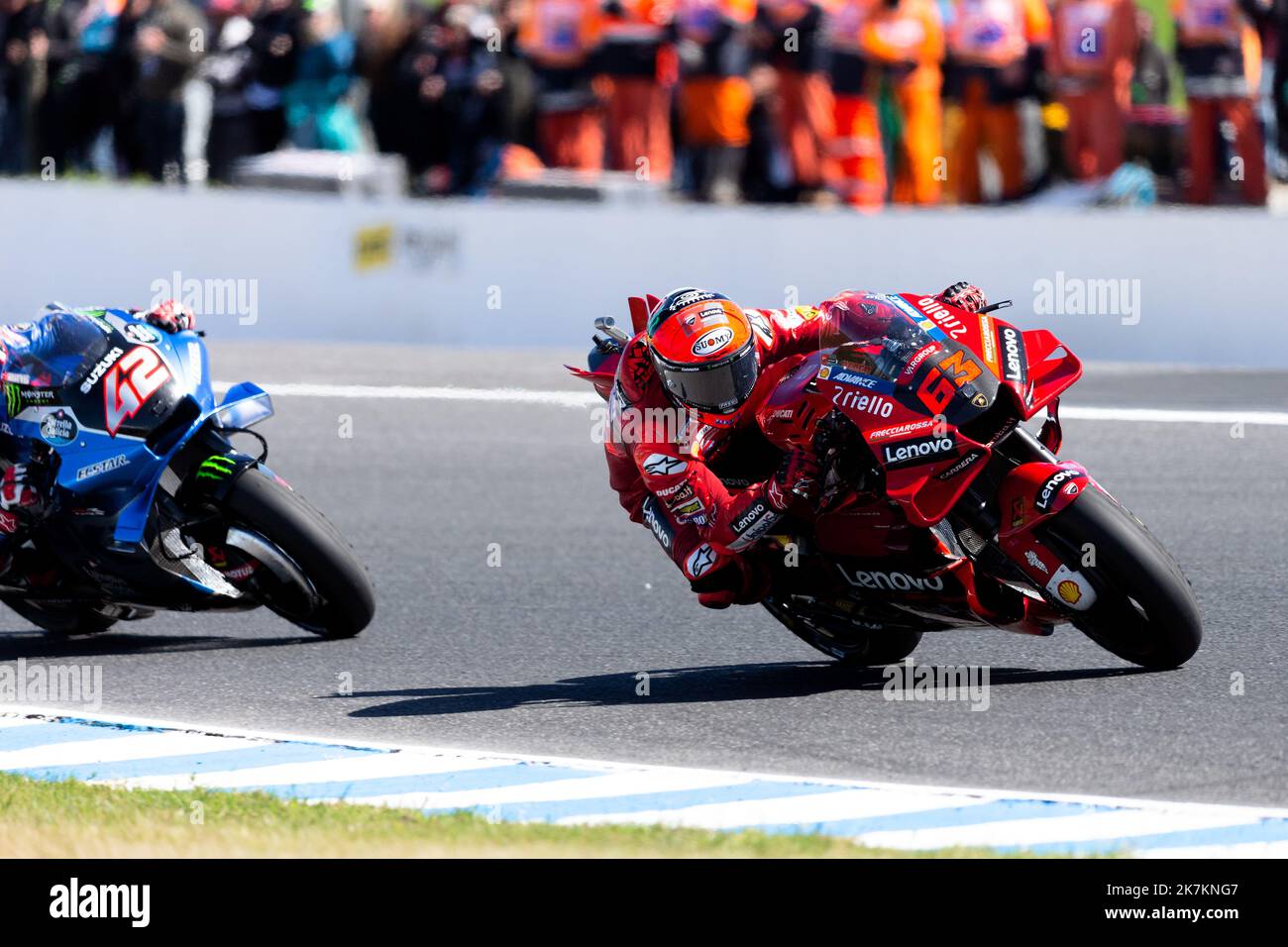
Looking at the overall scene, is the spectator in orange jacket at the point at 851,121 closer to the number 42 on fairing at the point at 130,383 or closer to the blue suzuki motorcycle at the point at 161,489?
the blue suzuki motorcycle at the point at 161,489

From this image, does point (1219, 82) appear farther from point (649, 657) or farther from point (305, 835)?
point (305, 835)

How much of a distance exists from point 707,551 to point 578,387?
260 inches

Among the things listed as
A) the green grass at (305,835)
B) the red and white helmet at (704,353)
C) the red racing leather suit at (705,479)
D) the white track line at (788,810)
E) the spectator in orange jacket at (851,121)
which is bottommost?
the green grass at (305,835)

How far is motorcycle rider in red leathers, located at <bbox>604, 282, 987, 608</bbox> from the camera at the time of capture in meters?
6.48

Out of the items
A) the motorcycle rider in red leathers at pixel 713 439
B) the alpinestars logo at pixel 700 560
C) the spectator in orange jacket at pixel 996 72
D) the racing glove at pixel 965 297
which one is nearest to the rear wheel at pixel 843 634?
the motorcycle rider in red leathers at pixel 713 439

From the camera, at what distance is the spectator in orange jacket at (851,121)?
15133 millimetres

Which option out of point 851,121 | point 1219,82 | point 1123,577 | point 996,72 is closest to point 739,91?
point 851,121

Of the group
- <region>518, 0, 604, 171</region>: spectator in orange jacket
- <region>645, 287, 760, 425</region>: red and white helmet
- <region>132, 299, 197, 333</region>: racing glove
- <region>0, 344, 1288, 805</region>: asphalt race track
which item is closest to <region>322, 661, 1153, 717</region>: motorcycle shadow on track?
<region>0, 344, 1288, 805</region>: asphalt race track

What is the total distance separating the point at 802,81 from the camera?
15.3 m

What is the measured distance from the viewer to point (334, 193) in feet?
50.0

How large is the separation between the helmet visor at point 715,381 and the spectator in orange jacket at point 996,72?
29.9ft
